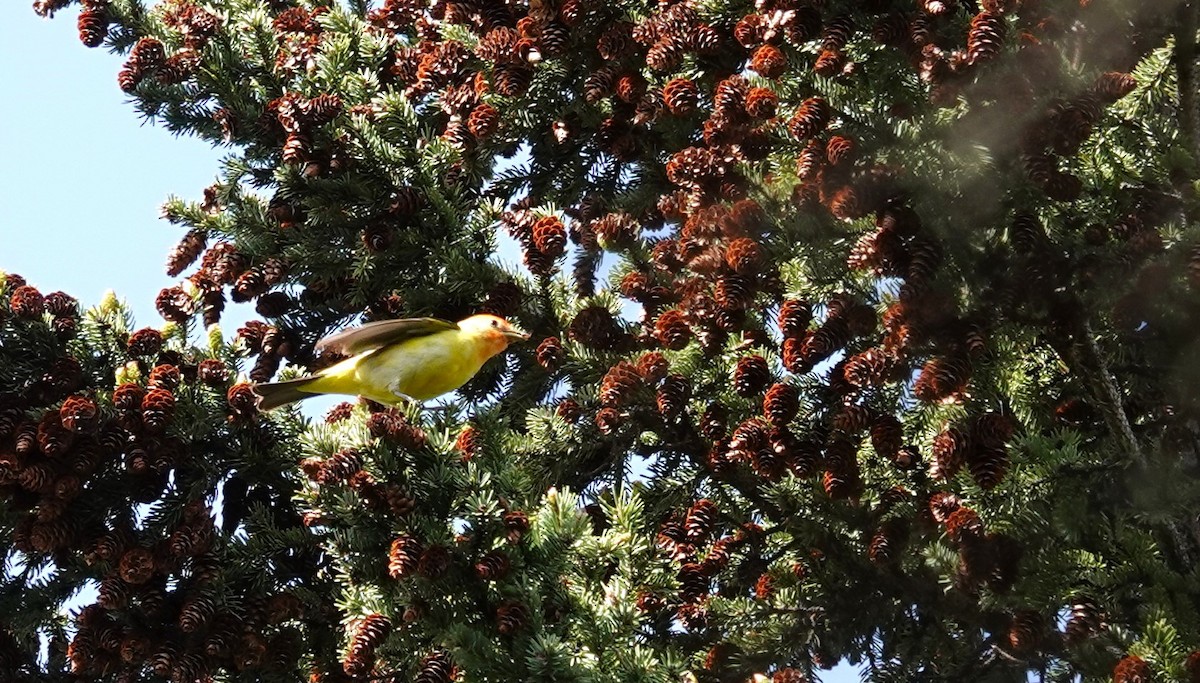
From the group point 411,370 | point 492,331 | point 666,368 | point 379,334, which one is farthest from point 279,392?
point 666,368

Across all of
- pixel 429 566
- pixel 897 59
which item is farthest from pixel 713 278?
pixel 429 566

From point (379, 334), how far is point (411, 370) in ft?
0.83

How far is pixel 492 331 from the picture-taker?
446 cm

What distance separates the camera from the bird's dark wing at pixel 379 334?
4.29 metres

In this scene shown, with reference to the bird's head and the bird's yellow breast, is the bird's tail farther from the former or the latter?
the bird's head

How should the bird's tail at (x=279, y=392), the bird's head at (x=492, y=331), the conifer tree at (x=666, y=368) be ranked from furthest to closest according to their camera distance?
the bird's head at (x=492, y=331)
the bird's tail at (x=279, y=392)
the conifer tree at (x=666, y=368)

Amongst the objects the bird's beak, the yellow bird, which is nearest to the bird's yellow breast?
the yellow bird

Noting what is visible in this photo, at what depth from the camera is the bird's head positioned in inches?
174

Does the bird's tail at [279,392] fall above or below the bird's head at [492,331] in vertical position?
below

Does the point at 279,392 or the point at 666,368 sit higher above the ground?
the point at 279,392

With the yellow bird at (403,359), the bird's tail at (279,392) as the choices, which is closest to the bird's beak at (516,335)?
the yellow bird at (403,359)

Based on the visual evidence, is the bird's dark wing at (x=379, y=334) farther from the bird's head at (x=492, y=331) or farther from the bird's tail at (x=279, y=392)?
the bird's tail at (x=279, y=392)

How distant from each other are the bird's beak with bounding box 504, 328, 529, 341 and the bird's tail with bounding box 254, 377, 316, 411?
727 mm

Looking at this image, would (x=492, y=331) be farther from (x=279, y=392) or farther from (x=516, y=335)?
(x=279, y=392)
